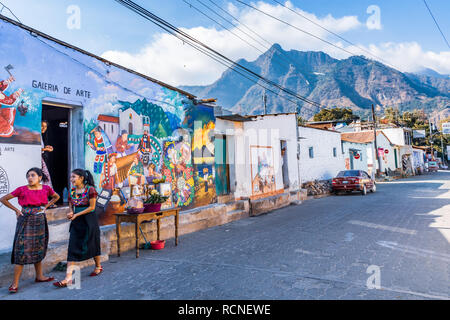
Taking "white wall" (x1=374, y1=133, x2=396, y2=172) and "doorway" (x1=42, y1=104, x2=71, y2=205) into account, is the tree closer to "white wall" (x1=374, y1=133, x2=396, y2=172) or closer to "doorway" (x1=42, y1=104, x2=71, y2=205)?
"white wall" (x1=374, y1=133, x2=396, y2=172)

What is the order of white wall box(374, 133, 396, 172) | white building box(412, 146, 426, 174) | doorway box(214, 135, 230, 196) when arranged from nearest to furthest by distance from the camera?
1. doorway box(214, 135, 230, 196)
2. white wall box(374, 133, 396, 172)
3. white building box(412, 146, 426, 174)

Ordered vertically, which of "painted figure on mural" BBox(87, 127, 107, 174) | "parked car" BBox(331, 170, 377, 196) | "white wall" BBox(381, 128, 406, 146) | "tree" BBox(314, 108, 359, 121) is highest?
"tree" BBox(314, 108, 359, 121)

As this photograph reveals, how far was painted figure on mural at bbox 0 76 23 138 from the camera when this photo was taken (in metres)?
5.20

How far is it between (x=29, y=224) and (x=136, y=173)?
331cm

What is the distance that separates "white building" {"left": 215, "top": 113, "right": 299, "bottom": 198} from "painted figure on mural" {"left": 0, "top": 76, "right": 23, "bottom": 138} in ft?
21.6

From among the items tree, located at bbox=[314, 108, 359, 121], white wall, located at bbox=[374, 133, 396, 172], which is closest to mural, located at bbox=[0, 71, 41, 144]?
white wall, located at bbox=[374, 133, 396, 172]

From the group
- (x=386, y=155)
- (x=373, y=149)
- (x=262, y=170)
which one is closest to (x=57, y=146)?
(x=262, y=170)

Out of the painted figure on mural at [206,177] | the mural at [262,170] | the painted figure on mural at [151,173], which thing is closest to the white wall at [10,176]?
the painted figure on mural at [151,173]

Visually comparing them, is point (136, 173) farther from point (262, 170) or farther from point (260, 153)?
point (262, 170)

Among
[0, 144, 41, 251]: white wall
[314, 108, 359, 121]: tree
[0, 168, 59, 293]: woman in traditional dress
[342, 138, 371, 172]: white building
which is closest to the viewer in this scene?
[0, 168, 59, 293]: woman in traditional dress

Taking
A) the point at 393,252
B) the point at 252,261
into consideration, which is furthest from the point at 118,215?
the point at 393,252

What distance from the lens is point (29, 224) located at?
443cm

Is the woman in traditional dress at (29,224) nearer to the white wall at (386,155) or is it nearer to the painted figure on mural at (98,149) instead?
the painted figure on mural at (98,149)
